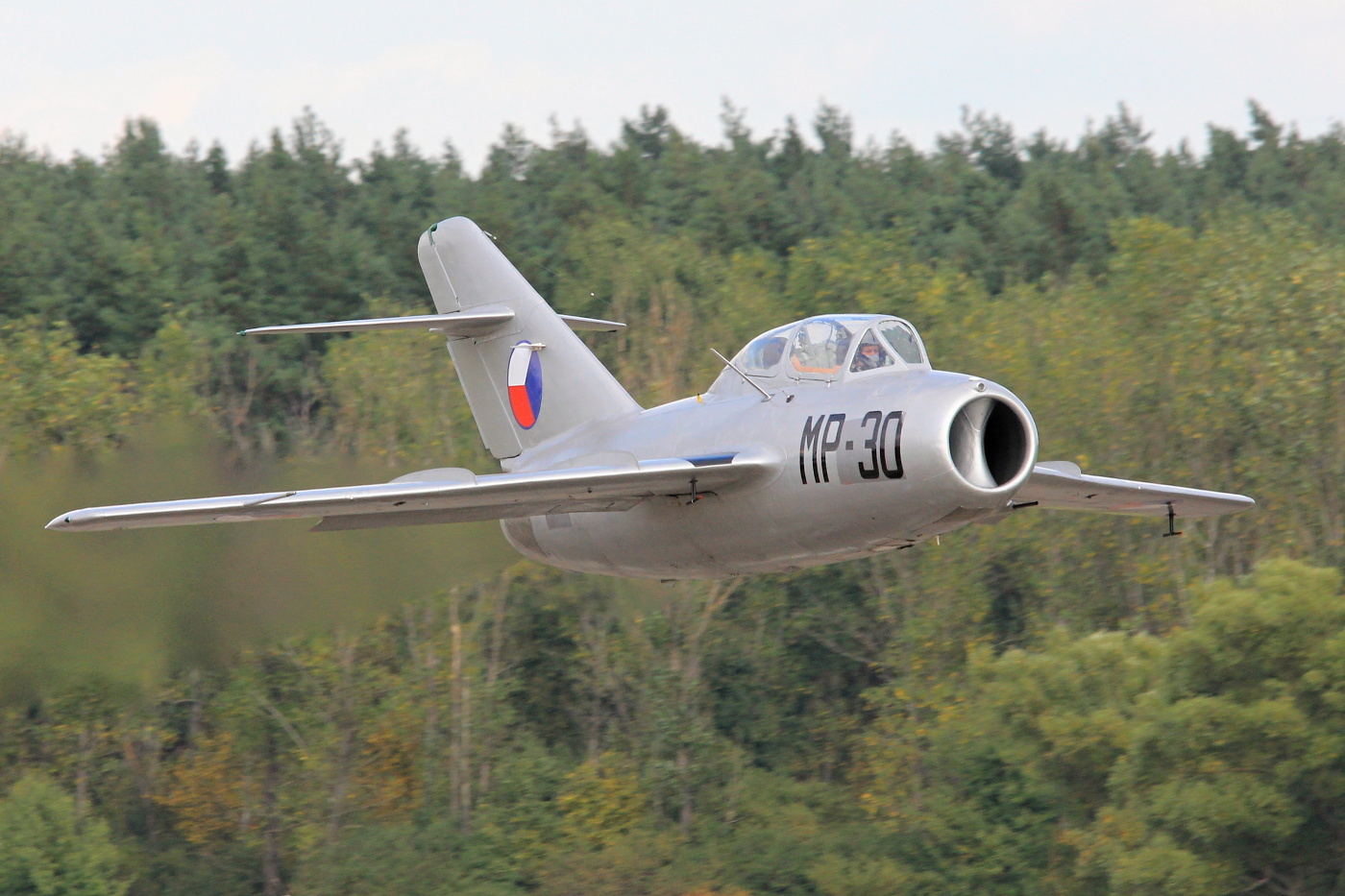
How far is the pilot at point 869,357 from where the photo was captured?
46.2ft

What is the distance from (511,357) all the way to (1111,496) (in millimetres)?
6803

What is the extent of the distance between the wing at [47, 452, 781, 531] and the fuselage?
0.88 feet

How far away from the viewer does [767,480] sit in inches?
557

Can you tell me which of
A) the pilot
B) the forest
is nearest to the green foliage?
the forest

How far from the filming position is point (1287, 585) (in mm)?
33750

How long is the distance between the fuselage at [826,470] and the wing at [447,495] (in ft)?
0.88

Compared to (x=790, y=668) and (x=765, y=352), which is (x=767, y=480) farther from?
(x=790, y=668)

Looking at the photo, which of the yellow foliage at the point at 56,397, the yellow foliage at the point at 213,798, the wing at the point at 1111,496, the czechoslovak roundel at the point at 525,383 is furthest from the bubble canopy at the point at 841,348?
the yellow foliage at the point at 213,798

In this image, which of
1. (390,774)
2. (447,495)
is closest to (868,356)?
(447,495)

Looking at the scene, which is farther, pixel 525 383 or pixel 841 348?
pixel 525 383

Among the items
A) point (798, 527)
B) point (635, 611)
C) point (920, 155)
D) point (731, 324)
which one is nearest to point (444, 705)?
point (731, 324)

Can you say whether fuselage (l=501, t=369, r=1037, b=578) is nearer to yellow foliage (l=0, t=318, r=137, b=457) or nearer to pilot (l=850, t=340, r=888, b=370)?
pilot (l=850, t=340, r=888, b=370)

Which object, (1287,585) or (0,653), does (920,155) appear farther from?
(0,653)

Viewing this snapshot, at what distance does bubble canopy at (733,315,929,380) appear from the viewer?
1412 centimetres
